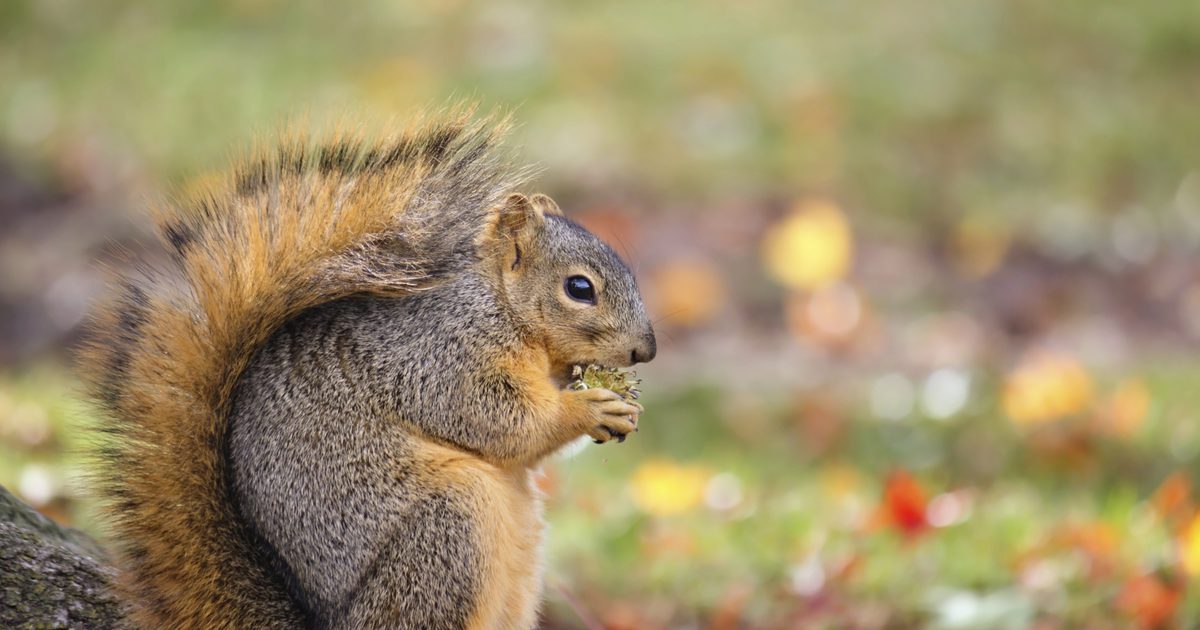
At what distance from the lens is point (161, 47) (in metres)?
7.71

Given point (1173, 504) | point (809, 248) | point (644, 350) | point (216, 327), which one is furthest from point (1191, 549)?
point (809, 248)

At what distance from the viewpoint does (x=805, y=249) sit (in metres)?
6.74

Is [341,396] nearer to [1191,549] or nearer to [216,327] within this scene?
[216,327]

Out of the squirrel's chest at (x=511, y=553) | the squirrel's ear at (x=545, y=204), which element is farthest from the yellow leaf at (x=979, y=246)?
the squirrel's chest at (x=511, y=553)

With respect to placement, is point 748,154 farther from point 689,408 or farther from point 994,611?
point 994,611

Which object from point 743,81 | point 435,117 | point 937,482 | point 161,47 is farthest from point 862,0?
point 435,117

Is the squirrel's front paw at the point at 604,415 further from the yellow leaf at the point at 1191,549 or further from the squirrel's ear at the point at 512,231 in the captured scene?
the yellow leaf at the point at 1191,549

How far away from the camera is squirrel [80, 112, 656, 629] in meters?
2.24

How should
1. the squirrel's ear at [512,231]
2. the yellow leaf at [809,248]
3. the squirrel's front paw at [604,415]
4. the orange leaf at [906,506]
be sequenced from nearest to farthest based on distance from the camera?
the squirrel's front paw at [604,415], the squirrel's ear at [512,231], the orange leaf at [906,506], the yellow leaf at [809,248]

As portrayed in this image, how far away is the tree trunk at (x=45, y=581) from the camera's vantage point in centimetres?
224

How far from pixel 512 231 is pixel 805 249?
14.2 feet

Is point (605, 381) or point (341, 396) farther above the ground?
point (605, 381)

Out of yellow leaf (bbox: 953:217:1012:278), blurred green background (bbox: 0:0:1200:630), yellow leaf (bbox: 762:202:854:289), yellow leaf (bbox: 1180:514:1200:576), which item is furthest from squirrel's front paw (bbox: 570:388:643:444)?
yellow leaf (bbox: 953:217:1012:278)

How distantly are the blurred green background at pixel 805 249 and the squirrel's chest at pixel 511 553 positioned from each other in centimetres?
55
